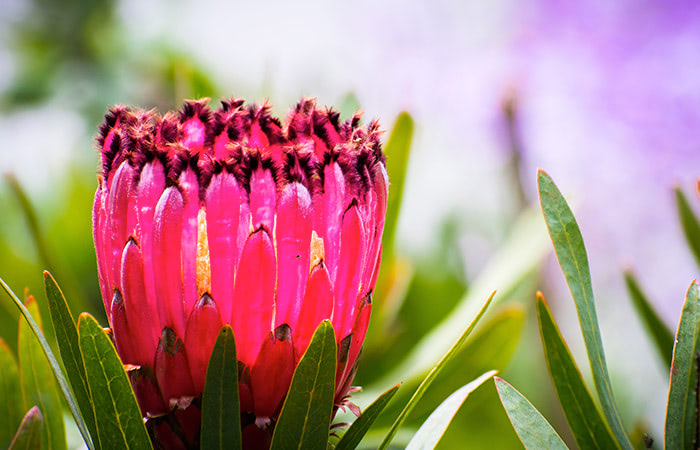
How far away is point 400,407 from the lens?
0.63 metres

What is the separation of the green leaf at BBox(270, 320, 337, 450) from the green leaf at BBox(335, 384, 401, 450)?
27 mm

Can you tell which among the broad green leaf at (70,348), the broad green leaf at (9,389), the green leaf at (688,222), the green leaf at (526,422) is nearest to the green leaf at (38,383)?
Answer: the broad green leaf at (9,389)

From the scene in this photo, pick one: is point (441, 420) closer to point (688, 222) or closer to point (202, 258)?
point (202, 258)

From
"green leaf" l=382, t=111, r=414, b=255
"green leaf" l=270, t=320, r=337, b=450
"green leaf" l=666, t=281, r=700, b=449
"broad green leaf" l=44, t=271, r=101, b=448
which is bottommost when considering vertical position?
"green leaf" l=666, t=281, r=700, b=449

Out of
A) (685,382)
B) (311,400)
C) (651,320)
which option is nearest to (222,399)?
(311,400)

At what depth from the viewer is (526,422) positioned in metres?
0.39

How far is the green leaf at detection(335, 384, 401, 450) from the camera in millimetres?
400

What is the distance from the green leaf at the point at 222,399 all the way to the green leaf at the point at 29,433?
15cm

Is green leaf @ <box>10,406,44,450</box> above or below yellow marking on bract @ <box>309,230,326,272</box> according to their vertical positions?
below

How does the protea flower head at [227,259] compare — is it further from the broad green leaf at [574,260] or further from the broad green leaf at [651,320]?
the broad green leaf at [651,320]

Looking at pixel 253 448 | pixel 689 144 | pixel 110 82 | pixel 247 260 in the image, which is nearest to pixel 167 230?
pixel 247 260

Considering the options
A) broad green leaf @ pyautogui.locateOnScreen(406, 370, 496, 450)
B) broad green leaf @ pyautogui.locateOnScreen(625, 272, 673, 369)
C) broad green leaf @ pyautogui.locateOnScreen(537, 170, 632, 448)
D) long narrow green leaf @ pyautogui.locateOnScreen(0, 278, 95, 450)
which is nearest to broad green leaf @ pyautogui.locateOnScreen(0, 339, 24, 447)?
long narrow green leaf @ pyautogui.locateOnScreen(0, 278, 95, 450)

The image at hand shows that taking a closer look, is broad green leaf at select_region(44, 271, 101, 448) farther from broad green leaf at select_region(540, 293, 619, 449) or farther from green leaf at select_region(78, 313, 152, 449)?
broad green leaf at select_region(540, 293, 619, 449)

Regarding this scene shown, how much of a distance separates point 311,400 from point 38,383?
265 mm
